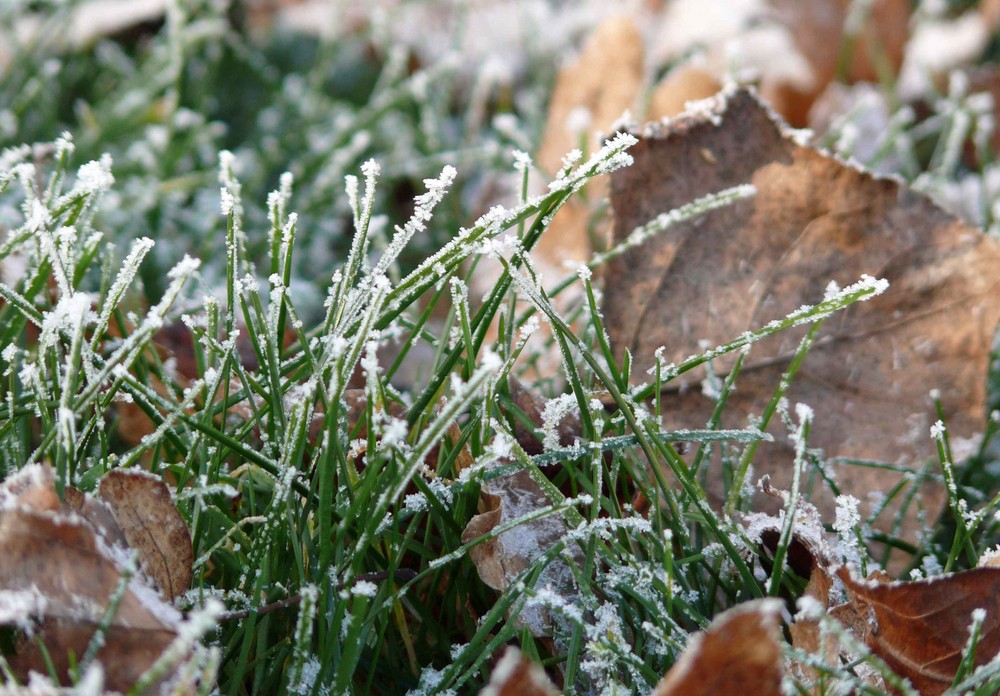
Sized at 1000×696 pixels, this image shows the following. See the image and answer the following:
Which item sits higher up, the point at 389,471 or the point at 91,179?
the point at 91,179

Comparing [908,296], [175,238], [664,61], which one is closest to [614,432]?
[908,296]

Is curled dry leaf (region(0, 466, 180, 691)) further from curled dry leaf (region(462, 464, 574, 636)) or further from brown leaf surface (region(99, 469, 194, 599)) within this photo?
curled dry leaf (region(462, 464, 574, 636))

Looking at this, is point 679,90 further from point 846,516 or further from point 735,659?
point 735,659

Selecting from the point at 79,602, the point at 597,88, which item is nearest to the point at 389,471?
the point at 79,602

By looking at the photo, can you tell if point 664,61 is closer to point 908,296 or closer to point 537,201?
point 908,296

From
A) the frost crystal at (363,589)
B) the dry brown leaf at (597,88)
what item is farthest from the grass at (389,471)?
the dry brown leaf at (597,88)

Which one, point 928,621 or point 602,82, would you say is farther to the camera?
point 602,82

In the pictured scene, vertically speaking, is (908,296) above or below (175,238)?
below
